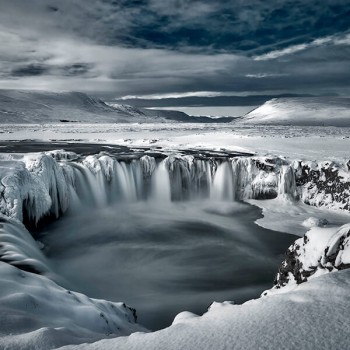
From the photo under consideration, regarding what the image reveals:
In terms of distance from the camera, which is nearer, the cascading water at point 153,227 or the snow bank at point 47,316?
the snow bank at point 47,316

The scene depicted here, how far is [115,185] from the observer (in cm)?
1858

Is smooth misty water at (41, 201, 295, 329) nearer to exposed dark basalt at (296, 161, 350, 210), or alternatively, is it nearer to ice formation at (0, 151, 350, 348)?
ice formation at (0, 151, 350, 348)

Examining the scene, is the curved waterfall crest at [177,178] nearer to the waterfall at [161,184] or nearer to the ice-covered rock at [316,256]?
the waterfall at [161,184]

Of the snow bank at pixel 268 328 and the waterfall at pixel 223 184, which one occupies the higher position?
the snow bank at pixel 268 328

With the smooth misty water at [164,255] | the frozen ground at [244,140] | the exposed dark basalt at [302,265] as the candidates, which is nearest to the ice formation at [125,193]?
the exposed dark basalt at [302,265]

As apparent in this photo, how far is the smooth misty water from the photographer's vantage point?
961 cm

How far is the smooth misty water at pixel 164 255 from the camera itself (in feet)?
31.5

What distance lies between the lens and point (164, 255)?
41.0 feet

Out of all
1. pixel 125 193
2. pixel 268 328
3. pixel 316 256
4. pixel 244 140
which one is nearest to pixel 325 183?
pixel 125 193

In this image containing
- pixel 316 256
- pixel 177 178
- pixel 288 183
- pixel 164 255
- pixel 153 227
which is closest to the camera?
pixel 316 256

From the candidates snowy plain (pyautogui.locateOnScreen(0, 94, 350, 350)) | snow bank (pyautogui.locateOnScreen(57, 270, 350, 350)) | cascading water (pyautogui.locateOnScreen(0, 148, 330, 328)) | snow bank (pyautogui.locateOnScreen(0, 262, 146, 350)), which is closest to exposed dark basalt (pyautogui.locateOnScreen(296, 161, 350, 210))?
cascading water (pyautogui.locateOnScreen(0, 148, 330, 328))

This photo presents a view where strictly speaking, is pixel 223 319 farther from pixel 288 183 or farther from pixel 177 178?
pixel 177 178

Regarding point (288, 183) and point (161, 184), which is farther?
point (161, 184)

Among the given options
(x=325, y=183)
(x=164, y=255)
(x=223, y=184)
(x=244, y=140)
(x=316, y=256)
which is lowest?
(x=164, y=255)
